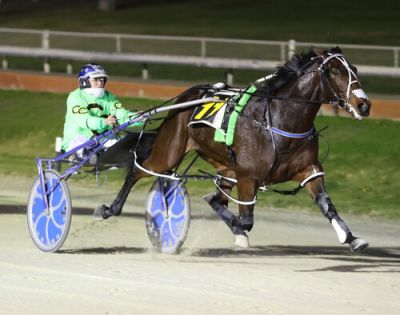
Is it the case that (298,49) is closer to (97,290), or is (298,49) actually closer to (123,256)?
(123,256)

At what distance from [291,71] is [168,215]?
1724 mm

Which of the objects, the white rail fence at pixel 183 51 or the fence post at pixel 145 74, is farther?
the fence post at pixel 145 74

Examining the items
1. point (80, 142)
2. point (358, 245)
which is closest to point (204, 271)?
point (358, 245)

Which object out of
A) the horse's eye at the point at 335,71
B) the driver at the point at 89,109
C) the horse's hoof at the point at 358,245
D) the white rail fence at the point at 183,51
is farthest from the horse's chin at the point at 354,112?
the white rail fence at the point at 183,51

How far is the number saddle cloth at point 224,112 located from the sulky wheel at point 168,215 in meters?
0.67

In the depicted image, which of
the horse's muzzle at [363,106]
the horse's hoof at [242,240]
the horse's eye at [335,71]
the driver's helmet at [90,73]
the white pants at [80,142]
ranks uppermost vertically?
the horse's eye at [335,71]

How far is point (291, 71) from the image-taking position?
1078 cm

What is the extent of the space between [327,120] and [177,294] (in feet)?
30.1

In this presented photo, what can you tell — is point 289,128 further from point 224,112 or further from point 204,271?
point 204,271

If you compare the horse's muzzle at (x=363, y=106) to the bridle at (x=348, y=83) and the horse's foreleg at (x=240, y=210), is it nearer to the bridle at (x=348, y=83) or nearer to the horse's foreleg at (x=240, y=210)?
the bridle at (x=348, y=83)

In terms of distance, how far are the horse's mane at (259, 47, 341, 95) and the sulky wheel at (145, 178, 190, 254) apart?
130cm

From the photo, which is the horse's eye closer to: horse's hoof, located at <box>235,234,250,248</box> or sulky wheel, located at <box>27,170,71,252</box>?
horse's hoof, located at <box>235,234,250,248</box>

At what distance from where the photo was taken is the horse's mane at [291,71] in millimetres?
10688

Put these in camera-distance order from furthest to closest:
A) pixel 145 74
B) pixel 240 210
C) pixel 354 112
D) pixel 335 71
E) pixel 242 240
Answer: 1. pixel 145 74
2. pixel 242 240
3. pixel 240 210
4. pixel 335 71
5. pixel 354 112
